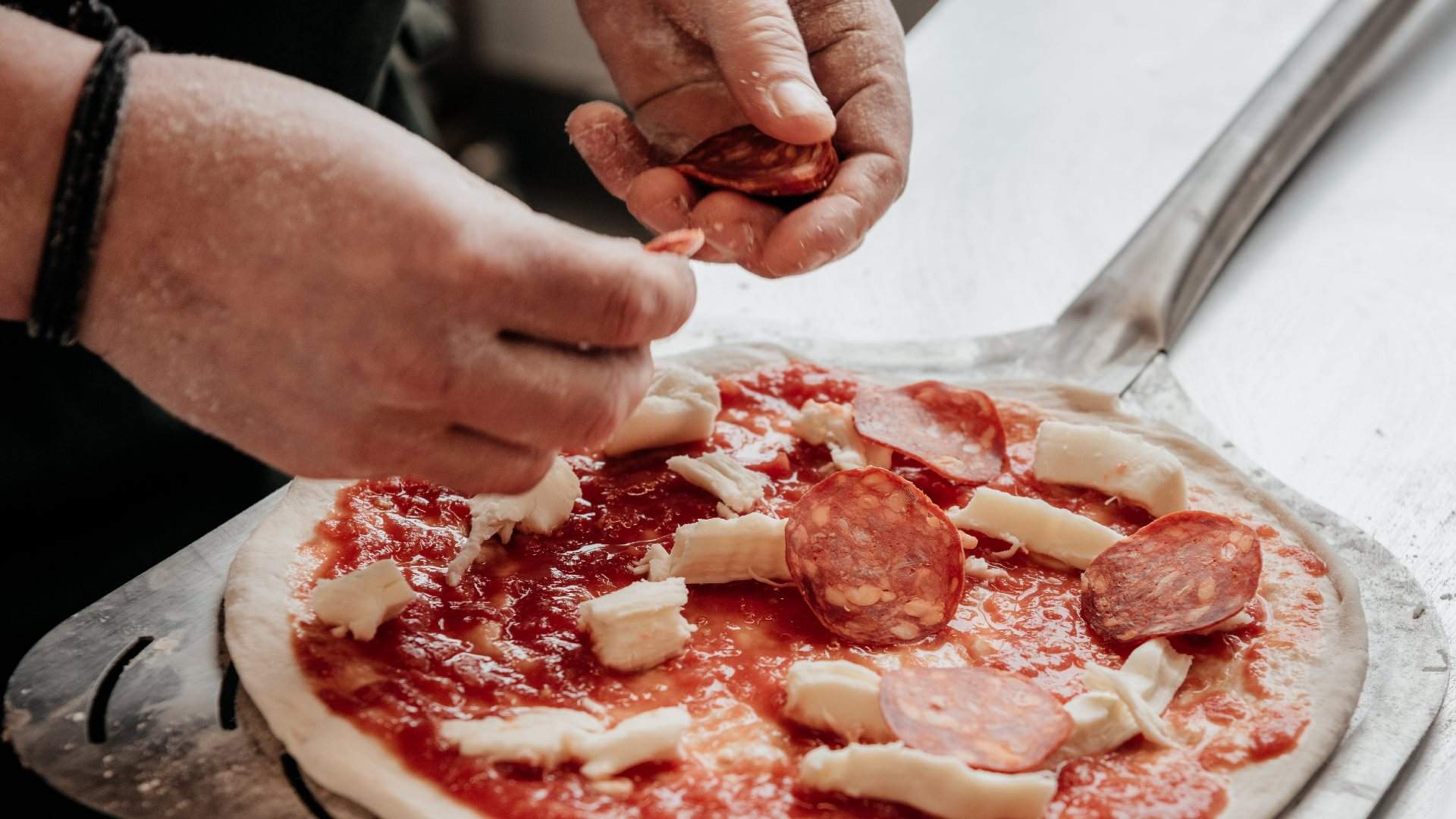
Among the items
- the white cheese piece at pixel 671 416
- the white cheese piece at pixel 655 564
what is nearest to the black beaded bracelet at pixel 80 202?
the white cheese piece at pixel 655 564

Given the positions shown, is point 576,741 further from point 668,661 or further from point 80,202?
point 80,202

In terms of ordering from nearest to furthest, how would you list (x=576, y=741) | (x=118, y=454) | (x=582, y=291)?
(x=582, y=291), (x=576, y=741), (x=118, y=454)

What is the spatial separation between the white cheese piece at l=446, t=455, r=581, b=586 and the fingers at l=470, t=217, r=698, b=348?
46 centimetres

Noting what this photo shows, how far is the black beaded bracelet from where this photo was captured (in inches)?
47.3

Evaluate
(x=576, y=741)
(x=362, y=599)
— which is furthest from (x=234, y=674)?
(x=576, y=741)

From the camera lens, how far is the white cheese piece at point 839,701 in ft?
4.93

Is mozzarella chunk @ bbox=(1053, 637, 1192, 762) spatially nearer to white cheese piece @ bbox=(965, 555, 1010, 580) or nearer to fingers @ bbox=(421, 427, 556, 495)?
white cheese piece @ bbox=(965, 555, 1010, 580)

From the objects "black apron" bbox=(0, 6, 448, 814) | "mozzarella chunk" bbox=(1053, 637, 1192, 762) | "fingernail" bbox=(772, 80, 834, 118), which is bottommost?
"black apron" bbox=(0, 6, 448, 814)

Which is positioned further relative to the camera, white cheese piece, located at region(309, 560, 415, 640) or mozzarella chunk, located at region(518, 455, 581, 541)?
mozzarella chunk, located at region(518, 455, 581, 541)

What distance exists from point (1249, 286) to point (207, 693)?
7.45ft

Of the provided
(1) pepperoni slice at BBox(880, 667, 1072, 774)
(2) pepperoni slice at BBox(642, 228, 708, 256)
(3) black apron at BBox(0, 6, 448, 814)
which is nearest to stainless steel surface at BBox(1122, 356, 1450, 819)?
(1) pepperoni slice at BBox(880, 667, 1072, 774)

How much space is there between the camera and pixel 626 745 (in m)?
1.44

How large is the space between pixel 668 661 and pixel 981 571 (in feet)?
1.59

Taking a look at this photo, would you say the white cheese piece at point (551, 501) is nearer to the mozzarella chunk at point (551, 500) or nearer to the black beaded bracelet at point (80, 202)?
the mozzarella chunk at point (551, 500)
